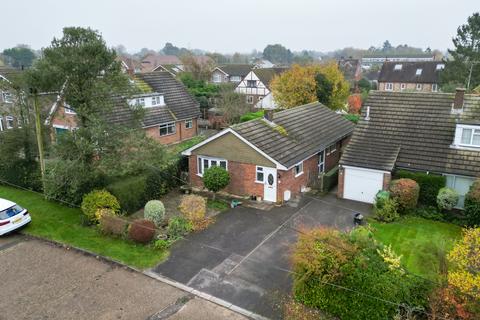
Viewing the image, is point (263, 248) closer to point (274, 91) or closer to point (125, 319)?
point (125, 319)

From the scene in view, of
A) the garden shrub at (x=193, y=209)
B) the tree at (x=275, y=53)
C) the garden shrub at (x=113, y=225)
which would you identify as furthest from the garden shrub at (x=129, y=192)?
the tree at (x=275, y=53)

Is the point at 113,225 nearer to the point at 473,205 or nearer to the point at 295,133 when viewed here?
the point at 295,133

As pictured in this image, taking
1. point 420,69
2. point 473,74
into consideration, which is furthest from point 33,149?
point 420,69

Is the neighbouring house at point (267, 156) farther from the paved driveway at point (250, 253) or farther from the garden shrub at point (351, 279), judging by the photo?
the garden shrub at point (351, 279)

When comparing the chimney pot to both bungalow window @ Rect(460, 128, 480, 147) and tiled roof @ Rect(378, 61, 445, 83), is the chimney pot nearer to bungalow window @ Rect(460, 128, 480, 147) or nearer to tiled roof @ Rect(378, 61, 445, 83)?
bungalow window @ Rect(460, 128, 480, 147)

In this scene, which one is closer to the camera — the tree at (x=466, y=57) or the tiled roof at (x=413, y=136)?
the tiled roof at (x=413, y=136)
